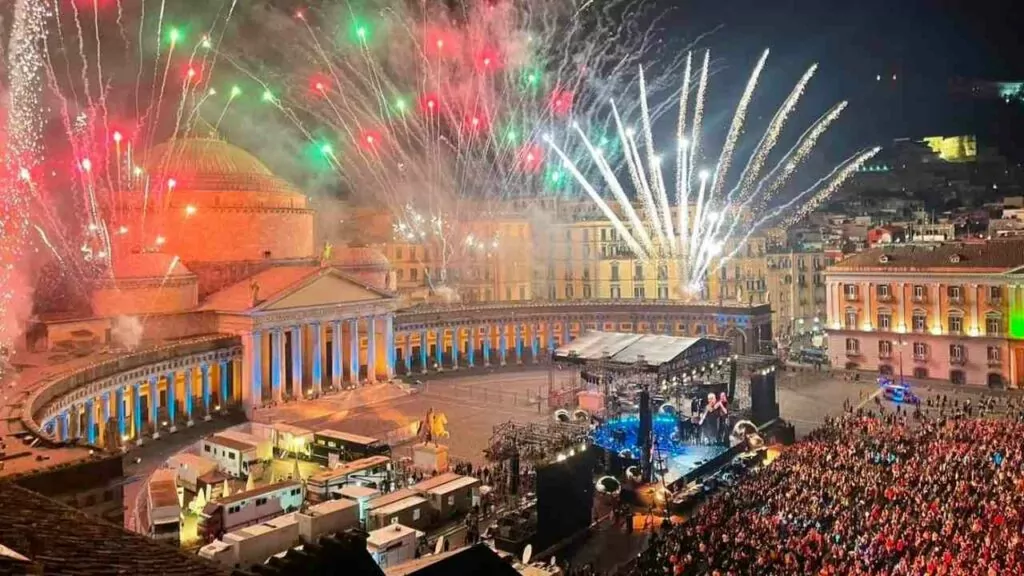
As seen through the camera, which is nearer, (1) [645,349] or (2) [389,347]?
(1) [645,349]

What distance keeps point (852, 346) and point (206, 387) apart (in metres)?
52.5

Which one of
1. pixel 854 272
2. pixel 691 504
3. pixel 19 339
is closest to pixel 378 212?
pixel 19 339

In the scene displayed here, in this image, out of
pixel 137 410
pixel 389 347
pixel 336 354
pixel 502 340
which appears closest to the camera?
pixel 137 410

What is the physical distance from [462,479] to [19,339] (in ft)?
123

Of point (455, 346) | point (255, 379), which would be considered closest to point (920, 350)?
point (455, 346)

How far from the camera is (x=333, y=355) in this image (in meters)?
64.4

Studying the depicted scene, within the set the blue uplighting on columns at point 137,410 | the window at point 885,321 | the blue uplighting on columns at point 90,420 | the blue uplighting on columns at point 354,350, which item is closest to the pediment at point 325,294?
the blue uplighting on columns at point 354,350

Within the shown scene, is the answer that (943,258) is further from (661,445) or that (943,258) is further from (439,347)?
(439,347)

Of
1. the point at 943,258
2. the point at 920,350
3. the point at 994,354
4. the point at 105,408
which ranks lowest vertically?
the point at 105,408

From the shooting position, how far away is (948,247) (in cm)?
6562

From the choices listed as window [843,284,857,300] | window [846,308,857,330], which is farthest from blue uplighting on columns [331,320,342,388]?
window [843,284,857,300]

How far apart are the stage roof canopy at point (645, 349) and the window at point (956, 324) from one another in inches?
979

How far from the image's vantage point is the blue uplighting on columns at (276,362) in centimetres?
5909

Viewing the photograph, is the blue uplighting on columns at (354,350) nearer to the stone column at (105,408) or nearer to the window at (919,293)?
the stone column at (105,408)
